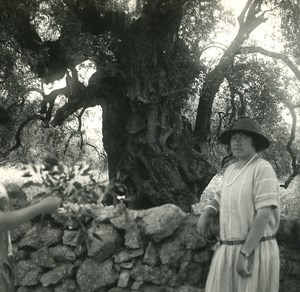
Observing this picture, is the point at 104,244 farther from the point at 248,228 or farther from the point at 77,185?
the point at 77,185

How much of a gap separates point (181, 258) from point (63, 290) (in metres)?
1.44

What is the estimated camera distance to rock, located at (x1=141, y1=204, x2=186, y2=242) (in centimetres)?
487

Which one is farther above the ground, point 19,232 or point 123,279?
point 19,232

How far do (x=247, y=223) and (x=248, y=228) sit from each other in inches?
1.8

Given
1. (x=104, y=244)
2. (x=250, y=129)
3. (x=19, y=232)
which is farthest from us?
(x=19, y=232)

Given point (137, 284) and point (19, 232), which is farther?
point (19, 232)

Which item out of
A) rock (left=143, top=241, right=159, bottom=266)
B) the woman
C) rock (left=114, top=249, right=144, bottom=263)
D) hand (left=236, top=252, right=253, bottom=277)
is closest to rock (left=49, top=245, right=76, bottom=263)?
rock (left=114, top=249, right=144, bottom=263)

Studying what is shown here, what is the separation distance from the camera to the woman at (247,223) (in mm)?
3572

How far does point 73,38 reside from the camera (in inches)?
363

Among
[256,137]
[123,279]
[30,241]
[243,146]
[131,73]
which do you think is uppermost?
[131,73]

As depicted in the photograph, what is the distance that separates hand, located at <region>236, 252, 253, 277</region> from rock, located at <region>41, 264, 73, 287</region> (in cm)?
219

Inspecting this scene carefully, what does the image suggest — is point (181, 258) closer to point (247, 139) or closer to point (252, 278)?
point (252, 278)

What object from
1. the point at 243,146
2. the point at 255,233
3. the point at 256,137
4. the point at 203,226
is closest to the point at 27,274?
the point at 203,226

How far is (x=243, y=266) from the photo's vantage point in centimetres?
356
